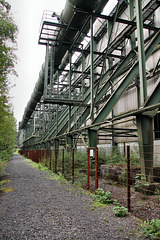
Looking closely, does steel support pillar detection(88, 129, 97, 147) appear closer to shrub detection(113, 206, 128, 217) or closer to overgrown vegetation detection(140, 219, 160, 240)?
shrub detection(113, 206, 128, 217)

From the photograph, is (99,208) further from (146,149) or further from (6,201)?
(6,201)

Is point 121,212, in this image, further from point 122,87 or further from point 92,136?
point 122,87

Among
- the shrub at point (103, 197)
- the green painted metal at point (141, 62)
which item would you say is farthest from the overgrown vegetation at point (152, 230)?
the green painted metal at point (141, 62)

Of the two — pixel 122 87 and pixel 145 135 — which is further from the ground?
pixel 122 87

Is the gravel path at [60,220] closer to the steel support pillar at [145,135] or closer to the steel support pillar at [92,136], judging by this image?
the steel support pillar at [145,135]

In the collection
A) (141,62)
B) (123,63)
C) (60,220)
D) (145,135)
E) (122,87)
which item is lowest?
(60,220)

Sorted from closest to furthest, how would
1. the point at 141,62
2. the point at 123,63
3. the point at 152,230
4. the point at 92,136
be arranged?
the point at 152,230
the point at 141,62
the point at 92,136
the point at 123,63

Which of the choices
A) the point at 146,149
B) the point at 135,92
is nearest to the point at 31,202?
the point at 146,149

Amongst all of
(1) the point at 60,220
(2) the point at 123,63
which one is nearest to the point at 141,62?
(2) the point at 123,63

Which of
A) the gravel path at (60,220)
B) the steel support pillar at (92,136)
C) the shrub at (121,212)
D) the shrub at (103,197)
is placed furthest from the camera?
the steel support pillar at (92,136)

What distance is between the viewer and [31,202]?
19.5ft

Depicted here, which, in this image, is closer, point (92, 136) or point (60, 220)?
point (60, 220)

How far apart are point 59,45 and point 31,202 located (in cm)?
1071

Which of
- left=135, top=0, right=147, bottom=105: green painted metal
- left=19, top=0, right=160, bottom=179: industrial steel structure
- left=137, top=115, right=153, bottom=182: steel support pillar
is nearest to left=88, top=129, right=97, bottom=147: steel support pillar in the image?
left=19, top=0, right=160, bottom=179: industrial steel structure
